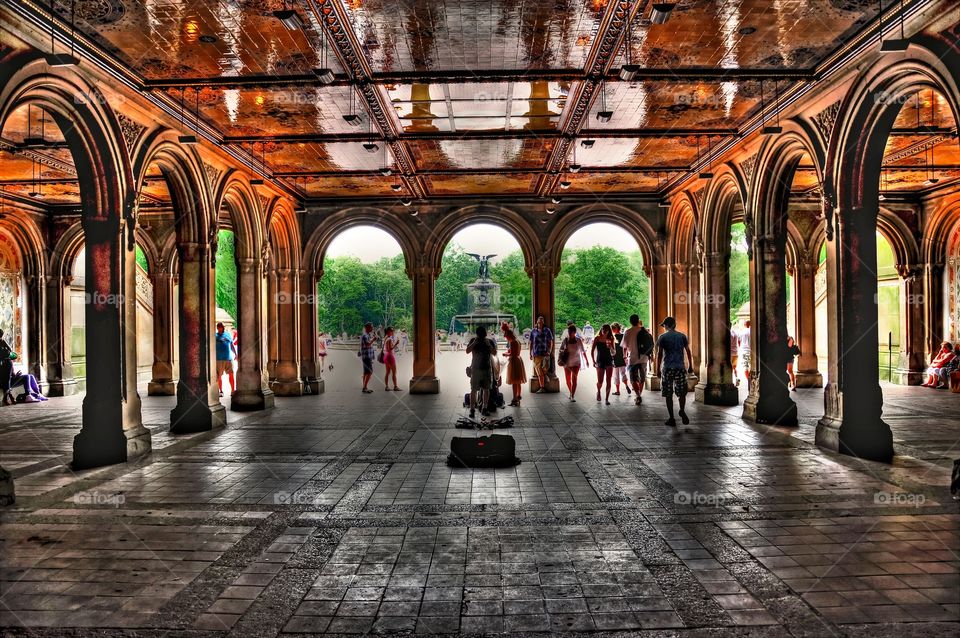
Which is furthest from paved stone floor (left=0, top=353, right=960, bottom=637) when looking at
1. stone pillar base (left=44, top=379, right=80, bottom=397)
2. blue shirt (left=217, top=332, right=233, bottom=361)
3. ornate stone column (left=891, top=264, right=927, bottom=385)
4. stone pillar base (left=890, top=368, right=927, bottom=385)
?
ornate stone column (left=891, top=264, right=927, bottom=385)

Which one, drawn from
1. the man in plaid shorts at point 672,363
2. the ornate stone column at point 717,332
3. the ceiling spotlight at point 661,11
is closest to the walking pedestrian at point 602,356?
the ornate stone column at point 717,332

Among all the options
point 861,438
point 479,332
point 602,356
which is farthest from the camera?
point 602,356

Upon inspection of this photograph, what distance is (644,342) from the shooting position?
12586 mm

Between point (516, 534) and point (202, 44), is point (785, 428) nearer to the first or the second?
point (516, 534)

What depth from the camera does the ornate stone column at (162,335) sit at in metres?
16.4

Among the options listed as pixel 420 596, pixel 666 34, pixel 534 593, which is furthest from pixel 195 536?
pixel 666 34

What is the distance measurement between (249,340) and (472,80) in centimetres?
725

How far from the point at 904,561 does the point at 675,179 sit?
11187mm

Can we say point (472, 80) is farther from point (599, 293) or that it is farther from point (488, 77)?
point (599, 293)

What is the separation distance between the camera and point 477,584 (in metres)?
4.03

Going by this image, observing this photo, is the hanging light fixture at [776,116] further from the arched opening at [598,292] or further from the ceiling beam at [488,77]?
the arched opening at [598,292]

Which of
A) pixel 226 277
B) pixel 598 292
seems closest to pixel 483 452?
pixel 226 277

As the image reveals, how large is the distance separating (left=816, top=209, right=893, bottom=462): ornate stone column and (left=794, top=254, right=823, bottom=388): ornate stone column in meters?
8.46

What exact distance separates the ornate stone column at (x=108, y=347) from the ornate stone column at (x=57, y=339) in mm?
9902
